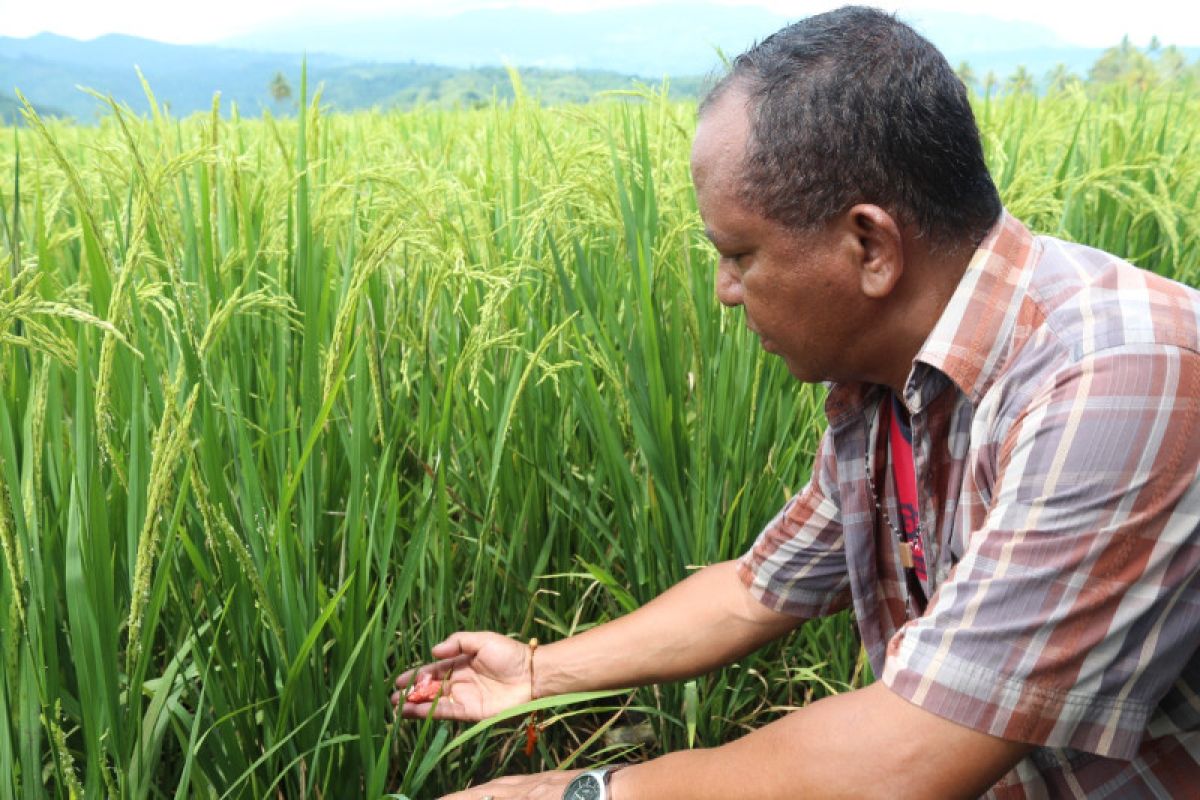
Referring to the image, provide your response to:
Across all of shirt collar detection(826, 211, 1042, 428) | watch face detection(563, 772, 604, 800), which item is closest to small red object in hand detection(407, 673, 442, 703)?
watch face detection(563, 772, 604, 800)

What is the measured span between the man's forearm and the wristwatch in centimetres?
31

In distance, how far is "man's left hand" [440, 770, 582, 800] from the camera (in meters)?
1.44

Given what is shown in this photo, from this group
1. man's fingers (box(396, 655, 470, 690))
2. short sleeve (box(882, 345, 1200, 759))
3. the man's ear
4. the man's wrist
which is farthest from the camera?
man's fingers (box(396, 655, 470, 690))

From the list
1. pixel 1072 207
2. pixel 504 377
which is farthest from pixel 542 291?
pixel 1072 207

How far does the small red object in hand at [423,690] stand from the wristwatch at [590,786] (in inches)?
13.1

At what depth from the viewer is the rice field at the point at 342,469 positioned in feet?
3.91

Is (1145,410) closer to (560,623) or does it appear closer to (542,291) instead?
(560,623)

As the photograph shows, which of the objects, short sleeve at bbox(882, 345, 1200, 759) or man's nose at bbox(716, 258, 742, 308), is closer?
short sleeve at bbox(882, 345, 1200, 759)

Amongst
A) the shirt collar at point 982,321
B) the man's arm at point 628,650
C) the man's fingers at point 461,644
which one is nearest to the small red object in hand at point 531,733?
the man's arm at point 628,650

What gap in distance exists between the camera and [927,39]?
53.2 inches

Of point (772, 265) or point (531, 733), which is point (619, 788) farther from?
point (772, 265)

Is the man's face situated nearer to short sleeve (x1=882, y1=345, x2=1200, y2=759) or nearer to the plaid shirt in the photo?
the plaid shirt

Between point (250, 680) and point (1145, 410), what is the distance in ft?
3.50

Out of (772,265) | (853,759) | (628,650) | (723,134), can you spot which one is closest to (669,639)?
(628,650)
